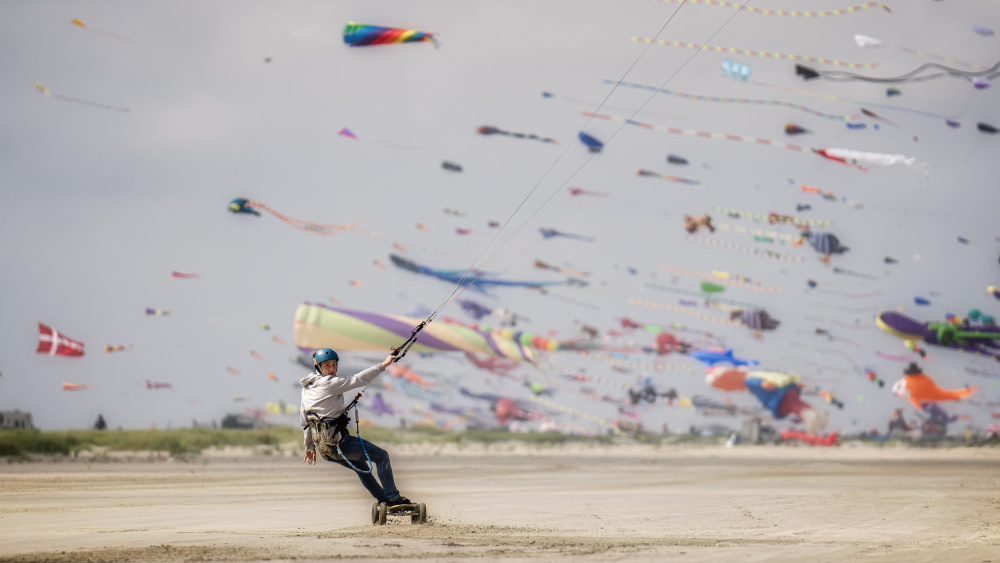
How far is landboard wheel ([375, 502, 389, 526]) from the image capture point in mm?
11000

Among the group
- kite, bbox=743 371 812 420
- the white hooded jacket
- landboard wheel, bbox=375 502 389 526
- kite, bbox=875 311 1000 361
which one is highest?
kite, bbox=875 311 1000 361

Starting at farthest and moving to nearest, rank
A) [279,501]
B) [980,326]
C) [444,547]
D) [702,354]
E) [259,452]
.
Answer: [702,354] → [980,326] → [259,452] → [279,501] → [444,547]

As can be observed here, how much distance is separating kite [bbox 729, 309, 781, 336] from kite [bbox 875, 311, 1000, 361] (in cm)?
797

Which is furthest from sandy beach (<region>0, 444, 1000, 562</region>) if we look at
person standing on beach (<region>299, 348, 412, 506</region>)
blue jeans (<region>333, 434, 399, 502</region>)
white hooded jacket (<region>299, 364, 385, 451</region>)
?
white hooded jacket (<region>299, 364, 385, 451</region>)

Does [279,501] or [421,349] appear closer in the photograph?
[279,501]

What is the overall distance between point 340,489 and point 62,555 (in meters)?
14.1

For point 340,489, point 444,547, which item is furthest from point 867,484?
point 444,547

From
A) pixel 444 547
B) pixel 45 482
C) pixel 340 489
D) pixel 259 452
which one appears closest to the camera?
pixel 444 547

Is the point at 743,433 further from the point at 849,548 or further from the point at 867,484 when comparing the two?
the point at 849,548

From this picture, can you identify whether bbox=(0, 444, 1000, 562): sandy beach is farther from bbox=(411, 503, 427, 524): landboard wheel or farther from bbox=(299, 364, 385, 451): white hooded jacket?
bbox=(299, 364, 385, 451): white hooded jacket

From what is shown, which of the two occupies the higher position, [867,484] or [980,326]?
[980,326]

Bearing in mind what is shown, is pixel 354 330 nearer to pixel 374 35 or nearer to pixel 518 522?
pixel 374 35

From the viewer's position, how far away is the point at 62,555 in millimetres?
7957

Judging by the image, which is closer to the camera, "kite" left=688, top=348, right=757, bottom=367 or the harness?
the harness
